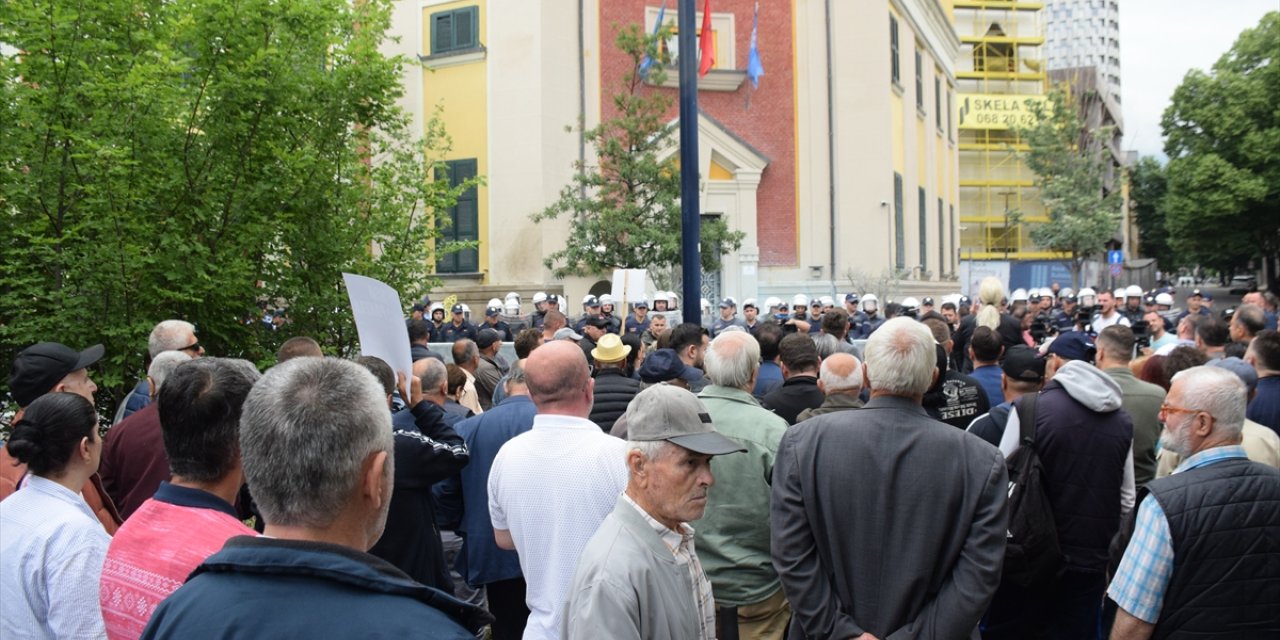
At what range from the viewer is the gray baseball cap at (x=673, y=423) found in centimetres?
345

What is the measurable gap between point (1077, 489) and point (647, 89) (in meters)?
23.9

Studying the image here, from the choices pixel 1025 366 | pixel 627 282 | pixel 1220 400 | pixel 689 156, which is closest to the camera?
pixel 1220 400

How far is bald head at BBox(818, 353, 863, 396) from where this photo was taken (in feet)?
18.4

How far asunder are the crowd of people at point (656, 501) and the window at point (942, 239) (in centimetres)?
3745

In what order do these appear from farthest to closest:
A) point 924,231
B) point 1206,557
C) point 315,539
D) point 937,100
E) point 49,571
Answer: point 937,100, point 924,231, point 1206,557, point 49,571, point 315,539

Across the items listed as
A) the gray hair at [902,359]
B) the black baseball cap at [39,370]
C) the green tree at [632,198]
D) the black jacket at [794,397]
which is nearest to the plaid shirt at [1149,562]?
the gray hair at [902,359]

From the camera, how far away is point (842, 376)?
5.61 metres

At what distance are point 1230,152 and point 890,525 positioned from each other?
48916 mm

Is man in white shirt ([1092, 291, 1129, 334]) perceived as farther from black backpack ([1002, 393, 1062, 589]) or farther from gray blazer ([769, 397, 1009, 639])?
gray blazer ([769, 397, 1009, 639])

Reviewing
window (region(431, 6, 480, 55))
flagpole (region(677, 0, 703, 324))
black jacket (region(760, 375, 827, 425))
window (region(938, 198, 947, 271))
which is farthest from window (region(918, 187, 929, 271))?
black jacket (region(760, 375, 827, 425))

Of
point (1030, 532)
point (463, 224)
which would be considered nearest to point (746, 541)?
point (1030, 532)

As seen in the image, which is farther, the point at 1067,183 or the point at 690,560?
the point at 1067,183

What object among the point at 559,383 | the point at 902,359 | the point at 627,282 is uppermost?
the point at 627,282

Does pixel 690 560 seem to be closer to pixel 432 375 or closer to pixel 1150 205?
pixel 432 375
